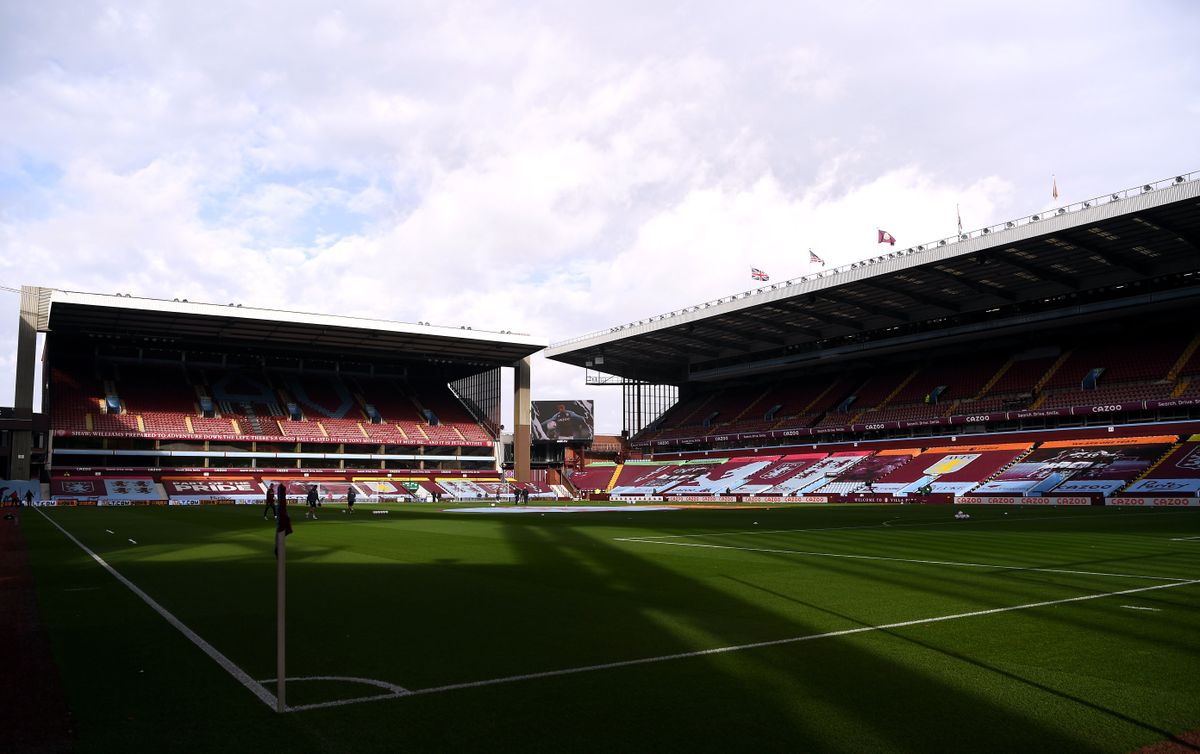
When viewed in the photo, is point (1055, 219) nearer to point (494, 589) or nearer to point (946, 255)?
point (946, 255)

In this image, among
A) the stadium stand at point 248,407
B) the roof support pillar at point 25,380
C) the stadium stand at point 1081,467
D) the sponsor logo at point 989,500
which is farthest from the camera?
the stadium stand at point 248,407

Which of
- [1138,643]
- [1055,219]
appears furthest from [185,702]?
[1055,219]

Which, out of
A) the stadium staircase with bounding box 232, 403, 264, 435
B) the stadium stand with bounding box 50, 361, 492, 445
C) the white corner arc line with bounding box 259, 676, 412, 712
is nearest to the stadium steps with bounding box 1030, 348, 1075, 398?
the stadium stand with bounding box 50, 361, 492, 445

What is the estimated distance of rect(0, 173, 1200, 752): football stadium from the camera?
6.69 meters

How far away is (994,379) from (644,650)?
222 feet

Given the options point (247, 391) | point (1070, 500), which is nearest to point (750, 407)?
point (1070, 500)

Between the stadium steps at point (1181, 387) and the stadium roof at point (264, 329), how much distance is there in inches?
2036

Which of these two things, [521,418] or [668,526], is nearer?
[668,526]

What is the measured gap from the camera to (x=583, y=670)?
7.90 metres

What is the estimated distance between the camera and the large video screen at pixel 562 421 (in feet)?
317

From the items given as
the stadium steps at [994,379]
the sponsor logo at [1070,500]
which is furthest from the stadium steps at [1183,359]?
the sponsor logo at [1070,500]

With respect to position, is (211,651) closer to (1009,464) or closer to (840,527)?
(840,527)

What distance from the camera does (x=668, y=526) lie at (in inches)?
1204

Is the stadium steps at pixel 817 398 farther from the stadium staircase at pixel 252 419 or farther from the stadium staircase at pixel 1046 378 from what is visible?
the stadium staircase at pixel 252 419
